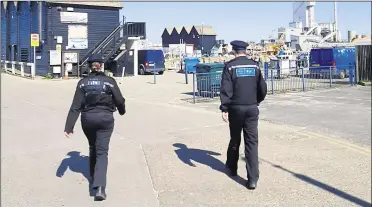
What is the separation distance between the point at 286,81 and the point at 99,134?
1659 centimetres

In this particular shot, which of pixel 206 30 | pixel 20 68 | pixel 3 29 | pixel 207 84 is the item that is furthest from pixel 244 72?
pixel 206 30

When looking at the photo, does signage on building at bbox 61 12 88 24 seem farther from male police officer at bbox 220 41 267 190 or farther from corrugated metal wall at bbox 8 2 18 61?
male police officer at bbox 220 41 267 190

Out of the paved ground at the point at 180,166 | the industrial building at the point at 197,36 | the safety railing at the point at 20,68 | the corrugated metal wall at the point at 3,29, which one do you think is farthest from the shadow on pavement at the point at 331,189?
the industrial building at the point at 197,36

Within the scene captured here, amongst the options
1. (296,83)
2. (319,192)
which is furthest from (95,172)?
(296,83)

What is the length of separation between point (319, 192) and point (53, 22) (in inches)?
1099

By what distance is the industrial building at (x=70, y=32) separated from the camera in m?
29.9

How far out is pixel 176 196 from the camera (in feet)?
17.1

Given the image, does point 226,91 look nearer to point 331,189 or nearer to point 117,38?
point 331,189

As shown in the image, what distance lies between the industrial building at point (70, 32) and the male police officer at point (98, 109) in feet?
82.2

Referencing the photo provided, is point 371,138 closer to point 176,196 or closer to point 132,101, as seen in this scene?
point 176,196

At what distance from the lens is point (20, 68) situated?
3262cm

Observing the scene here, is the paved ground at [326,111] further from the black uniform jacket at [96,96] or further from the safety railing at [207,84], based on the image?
the black uniform jacket at [96,96]

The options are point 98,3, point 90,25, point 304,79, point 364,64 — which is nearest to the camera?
point 304,79

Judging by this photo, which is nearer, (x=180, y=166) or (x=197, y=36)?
(x=180, y=166)
